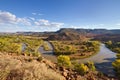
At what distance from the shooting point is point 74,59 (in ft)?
156

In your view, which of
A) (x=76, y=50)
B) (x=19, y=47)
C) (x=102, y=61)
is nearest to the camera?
(x=102, y=61)

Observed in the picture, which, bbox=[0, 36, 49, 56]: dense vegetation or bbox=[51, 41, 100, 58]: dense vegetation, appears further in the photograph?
bbox=[51, 41, 100, 58]: dense vegetation

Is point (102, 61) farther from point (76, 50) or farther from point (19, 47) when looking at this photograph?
point (19, 47)

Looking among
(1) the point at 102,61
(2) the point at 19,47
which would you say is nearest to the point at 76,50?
(1) the point at 102,61

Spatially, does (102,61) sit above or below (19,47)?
below

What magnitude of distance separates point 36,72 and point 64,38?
136 metres

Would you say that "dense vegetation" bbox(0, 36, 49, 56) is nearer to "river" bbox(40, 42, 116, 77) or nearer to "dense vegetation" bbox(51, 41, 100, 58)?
"river" bbox(40, 42, 116, 77)

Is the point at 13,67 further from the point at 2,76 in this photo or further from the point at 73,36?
the point at 73,36

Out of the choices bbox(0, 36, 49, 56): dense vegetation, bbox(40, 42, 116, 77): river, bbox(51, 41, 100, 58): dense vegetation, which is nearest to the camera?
bbox(0, 36, 49, 56): dense vegetation

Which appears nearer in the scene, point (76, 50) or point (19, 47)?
point (19, 47)

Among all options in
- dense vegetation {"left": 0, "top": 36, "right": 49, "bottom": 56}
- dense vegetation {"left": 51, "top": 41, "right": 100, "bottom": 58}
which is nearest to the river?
dense vegetation {"left": 51, "top": 41, "right": 100, "bottom": 58}

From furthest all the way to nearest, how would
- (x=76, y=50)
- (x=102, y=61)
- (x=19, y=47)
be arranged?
(x=76, y=50), (x=19, y=47), (x=102, y=61)

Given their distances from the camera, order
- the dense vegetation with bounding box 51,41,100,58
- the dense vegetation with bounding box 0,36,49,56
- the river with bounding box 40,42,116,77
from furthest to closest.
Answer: the dense vegetation with bounding box 51,41,100,58
the river with bounding box 40,42,116,77
the dense vegetation with bounding box 0,36,49,56

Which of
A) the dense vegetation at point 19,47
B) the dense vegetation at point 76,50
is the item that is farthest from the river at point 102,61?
the dense vegetation at point 19,47
